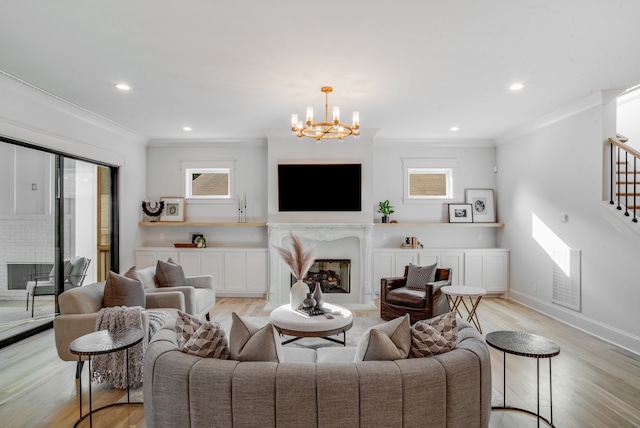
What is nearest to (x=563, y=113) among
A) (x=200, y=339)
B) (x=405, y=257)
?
(x=405, y=257)

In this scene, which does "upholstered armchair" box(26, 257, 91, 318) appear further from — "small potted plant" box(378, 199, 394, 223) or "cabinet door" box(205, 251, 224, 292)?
"small potted plant" box(378, 199, 394, 223)

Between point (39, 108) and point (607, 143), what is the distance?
6292 mm

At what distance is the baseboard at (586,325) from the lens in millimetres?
3605

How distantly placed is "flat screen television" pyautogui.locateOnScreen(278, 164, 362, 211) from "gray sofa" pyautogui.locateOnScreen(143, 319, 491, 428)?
13.1ft

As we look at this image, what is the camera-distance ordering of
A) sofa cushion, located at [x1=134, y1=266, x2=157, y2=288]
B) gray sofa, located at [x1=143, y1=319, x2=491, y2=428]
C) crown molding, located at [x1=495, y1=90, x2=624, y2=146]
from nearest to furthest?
gray sofa, located at [x1=143, y1=319, x2=491, y2=428] < crown molding, located at [x1=495, y1=90, x2=624, y2=146] < sofa cushion, located at [x1=134, y1=266, x2=157, y2=288]

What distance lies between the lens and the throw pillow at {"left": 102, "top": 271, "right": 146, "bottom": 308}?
3.06m

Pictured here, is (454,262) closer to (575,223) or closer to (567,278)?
(567,278)

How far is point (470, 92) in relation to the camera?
12.5ft

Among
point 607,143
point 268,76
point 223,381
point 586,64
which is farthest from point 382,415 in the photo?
point 607,143

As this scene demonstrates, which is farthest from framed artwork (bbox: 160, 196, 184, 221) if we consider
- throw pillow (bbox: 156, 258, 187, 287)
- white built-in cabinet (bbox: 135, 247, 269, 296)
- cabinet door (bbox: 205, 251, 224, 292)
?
throw pillow (bbox: 156, 258, 187, 287)

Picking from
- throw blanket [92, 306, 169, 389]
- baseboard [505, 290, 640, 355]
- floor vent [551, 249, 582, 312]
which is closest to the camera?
throw blanket [92, 306, 169, 389]

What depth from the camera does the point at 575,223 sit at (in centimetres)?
434

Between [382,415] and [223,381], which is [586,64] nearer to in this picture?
[382,415]

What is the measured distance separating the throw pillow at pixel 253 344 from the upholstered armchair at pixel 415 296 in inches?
105
